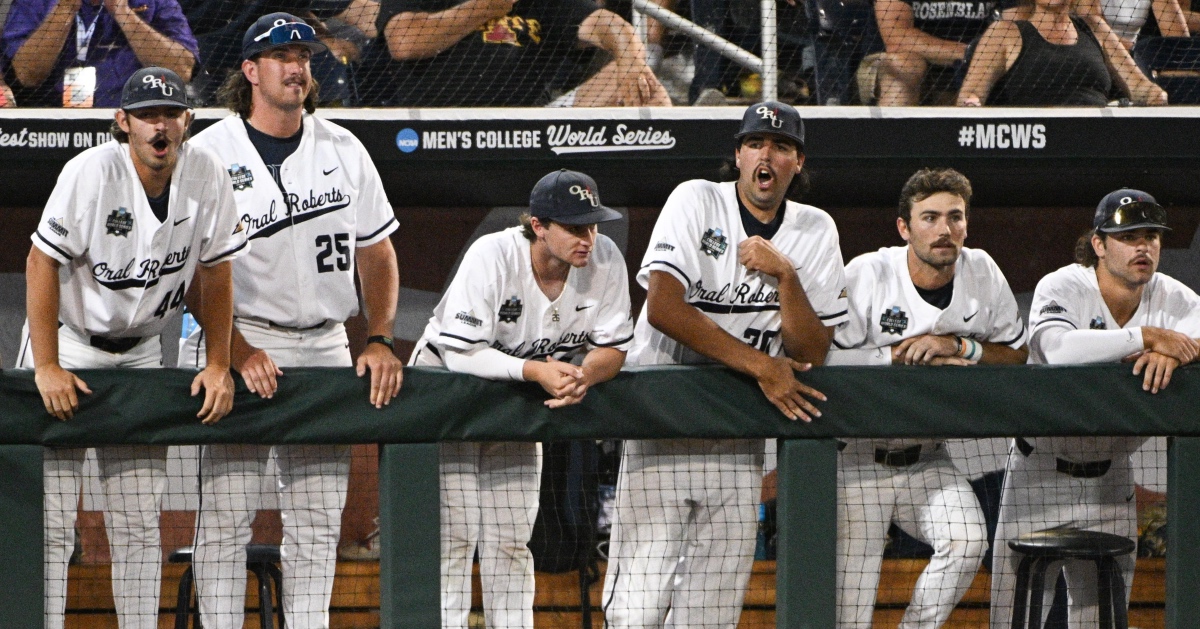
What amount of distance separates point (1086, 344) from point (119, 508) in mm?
2350

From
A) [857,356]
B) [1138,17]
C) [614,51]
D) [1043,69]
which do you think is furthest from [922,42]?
[857,356]

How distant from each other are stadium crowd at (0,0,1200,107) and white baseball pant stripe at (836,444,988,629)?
2060mm

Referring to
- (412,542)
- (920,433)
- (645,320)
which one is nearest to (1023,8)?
(645,320)

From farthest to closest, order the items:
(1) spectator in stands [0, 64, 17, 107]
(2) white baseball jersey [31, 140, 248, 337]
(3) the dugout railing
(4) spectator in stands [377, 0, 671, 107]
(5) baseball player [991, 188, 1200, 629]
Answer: (4) spectator in stands [377, 0, 671, 107]
(1) spectator in stands [0, 64, 17, 107]
(5) baseball player [991, 188, 1200, 629]
(2) white baseball jersey [31, 140, 248, 337]
(3) the dugout railing

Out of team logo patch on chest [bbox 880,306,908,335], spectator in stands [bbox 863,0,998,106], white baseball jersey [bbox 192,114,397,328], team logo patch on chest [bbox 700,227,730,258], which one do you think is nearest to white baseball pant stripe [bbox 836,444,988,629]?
team logo patch on chest [bbox 880,306,908,335]

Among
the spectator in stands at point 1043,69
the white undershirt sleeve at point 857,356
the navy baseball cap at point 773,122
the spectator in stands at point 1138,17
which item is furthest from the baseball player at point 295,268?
the spectator in stands at point 1138,17

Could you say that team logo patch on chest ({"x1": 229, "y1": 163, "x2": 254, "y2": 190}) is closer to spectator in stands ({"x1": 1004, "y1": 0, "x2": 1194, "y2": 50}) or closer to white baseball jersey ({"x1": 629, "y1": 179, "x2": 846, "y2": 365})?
white baseball jersey ({"x1": 629, "y1": 179, "x2": 846, "y2": 365})

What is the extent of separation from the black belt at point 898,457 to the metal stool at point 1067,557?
32 cm

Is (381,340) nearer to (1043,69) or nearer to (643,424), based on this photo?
(643,424)

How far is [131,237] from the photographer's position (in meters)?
2.83

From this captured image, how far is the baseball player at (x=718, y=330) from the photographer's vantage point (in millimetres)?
2957

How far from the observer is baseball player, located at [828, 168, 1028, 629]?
10.5 ft

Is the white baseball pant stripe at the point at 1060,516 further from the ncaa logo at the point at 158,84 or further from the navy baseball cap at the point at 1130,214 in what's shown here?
the ncaa logo at the point at 158,84

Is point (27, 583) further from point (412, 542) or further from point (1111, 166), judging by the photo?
point (1111, 166)
